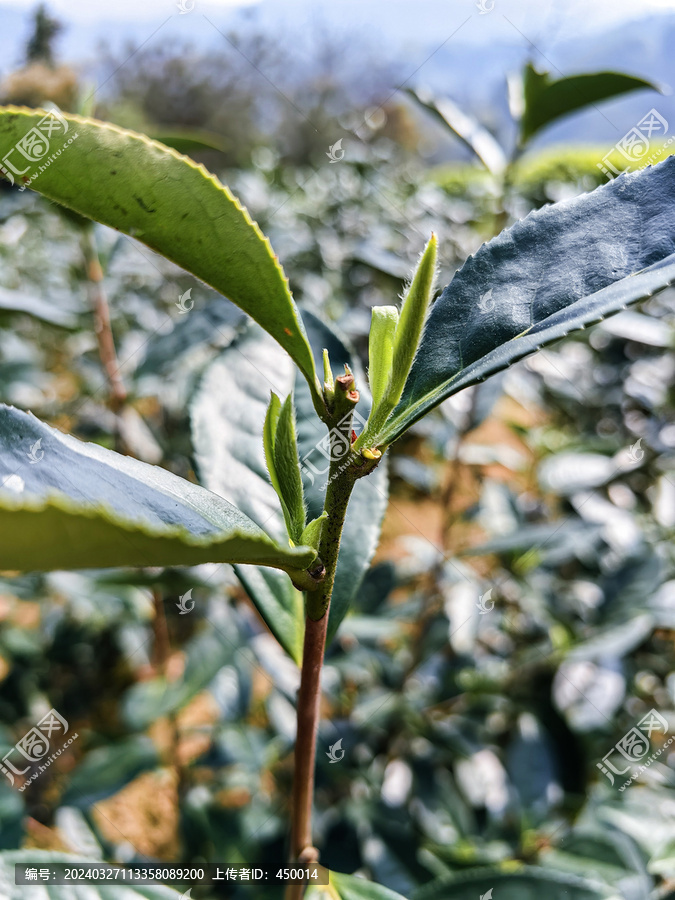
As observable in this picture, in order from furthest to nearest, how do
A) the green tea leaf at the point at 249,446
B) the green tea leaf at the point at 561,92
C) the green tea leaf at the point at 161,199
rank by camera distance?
the green tea leaf at the point at 561,92 → the green tea leaf at the point at 249,446 → the green tea leaf at the point at 161,199

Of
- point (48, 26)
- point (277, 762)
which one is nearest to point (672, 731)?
point (277, 762)

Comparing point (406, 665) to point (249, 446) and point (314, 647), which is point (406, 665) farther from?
point (314, 647)

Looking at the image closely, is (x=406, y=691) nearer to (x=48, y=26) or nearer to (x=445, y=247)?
(x=445, y=247)

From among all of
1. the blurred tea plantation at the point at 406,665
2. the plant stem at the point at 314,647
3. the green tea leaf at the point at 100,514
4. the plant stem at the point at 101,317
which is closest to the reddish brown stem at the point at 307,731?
the plant stem at the point at 314,647

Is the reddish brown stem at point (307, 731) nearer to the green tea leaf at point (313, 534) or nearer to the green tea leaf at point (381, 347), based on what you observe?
the green tea leaf at point (313, 534)

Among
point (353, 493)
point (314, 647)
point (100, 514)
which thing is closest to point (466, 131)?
point (353, 493)

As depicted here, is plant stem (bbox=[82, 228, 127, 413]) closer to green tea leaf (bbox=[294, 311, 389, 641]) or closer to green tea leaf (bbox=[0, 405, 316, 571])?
green tea leaf (bbox=[294, 311, 389, 641])

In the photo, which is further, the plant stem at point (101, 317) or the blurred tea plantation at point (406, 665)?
the plant stem at point (101, 317)

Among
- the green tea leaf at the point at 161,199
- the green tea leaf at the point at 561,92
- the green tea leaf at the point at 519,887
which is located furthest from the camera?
the green tea leaf at the point at 561,92
